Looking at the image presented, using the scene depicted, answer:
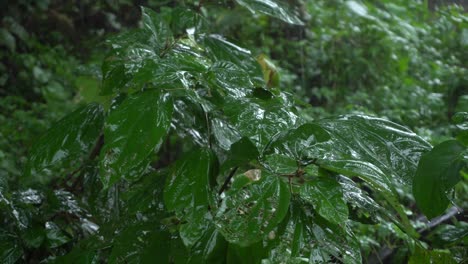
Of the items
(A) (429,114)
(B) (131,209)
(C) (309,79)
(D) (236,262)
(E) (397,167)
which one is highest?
(E) (397,167)

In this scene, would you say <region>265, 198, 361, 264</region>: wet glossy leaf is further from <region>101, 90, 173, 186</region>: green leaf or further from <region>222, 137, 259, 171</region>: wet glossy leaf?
<region>101, 90, 173, 186</region>: green leaf

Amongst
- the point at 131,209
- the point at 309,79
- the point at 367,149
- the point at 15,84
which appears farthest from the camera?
the point at 309,79

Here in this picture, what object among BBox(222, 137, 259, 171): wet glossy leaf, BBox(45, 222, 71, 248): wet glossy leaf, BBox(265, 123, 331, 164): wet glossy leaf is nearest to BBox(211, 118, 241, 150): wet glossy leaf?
BBox(222, 137, 259, 171): wet glossy leaf

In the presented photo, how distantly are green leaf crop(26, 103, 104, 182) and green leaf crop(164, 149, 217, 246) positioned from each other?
21 cm

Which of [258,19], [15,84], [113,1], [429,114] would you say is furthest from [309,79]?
[15,84]

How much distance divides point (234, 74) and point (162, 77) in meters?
0.12

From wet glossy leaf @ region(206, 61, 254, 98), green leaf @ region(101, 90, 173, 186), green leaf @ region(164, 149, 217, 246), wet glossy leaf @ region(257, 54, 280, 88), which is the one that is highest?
wet glossy leaf @ region(206, 61, 254, 98)

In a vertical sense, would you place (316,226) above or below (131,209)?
above

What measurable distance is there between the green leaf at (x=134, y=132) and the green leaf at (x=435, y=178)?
323mm

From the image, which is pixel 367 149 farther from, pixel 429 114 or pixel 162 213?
pixel 429 114

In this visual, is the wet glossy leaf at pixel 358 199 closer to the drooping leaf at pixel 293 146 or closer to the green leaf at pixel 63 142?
the drooping leaf at pixel 293 146

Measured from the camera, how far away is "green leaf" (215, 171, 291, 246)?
604 mm

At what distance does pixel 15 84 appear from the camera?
324 cm

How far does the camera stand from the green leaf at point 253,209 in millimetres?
604
